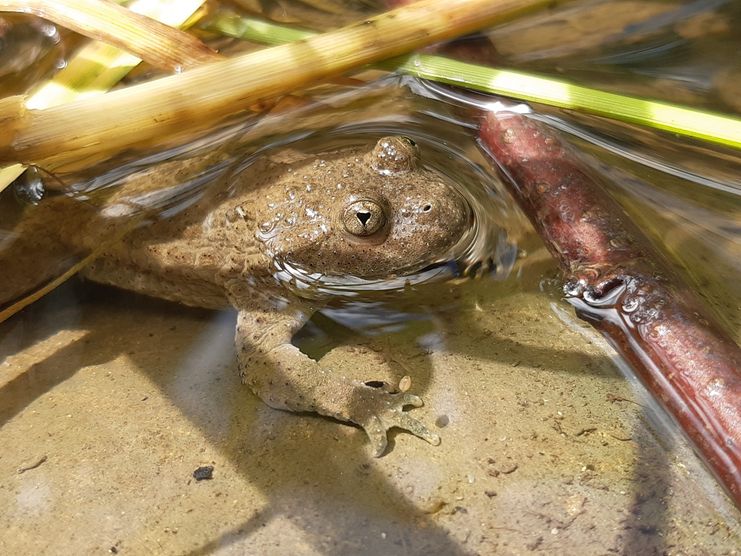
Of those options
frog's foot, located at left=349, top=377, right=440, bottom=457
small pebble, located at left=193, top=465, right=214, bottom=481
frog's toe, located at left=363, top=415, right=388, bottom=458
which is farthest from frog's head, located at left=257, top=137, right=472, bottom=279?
small pebble, located at left=193, top=465, right=214, bottom=481

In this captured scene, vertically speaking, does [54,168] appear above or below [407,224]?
above

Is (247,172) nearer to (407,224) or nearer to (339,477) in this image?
(407,224)

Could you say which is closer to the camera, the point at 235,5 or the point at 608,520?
the point at 608,520

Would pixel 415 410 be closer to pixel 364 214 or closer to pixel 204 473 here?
pixel 204 473

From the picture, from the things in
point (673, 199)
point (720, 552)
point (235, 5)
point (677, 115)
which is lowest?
point (720, 552)

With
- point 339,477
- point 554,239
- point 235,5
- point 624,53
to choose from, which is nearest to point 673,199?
point 554,239

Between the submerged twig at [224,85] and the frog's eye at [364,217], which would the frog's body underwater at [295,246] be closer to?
the frog's eye at [364,217]

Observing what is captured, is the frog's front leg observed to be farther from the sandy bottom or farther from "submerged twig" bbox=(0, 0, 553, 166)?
"submerged twig" bbox=(0, 0, 553, 166)

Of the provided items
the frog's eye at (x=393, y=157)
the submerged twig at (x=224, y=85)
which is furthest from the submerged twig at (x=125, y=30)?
the frog's eye at (x=393, y=157)
